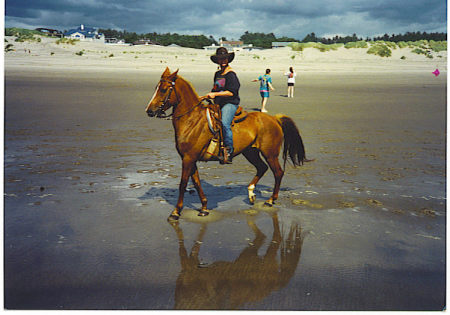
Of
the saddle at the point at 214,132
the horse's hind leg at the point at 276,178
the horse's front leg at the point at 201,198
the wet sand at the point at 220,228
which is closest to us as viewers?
the wet sand at the point at 220,228

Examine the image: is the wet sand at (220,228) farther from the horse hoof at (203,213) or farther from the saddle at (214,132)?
the saddle at (214,132)

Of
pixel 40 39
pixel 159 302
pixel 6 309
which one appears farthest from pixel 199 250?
pixel 40 39

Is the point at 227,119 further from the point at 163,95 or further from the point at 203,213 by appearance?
the point at 203,213

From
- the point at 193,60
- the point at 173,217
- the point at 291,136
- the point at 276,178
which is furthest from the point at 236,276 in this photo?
the point at 193,60

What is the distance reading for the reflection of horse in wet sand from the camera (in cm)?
446

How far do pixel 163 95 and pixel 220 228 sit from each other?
6.94 ft

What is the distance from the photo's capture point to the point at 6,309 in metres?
4.30

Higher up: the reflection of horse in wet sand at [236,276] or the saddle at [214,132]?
the saddle at [214,132]

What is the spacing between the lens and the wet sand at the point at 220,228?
4.59 m

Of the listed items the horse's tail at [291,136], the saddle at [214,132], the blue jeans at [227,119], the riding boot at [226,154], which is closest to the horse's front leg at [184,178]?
the saddle at [214,132]

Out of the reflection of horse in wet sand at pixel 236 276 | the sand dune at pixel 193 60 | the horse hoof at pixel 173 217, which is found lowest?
the reflection of horse in wet sand at pixel 236 276

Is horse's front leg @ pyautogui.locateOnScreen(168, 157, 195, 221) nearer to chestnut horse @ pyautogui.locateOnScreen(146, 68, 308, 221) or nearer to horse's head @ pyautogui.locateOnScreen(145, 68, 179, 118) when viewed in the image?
A: chestnut horse @ pyautogui.locateOnScreen(146, 68, 308, 221)

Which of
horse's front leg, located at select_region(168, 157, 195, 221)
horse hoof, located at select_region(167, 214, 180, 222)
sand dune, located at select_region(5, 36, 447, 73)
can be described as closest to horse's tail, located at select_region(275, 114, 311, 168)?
horse's front leg, located at select_region(168, 157, 195, 221)

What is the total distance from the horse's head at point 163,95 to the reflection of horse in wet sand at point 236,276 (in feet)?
6.26
